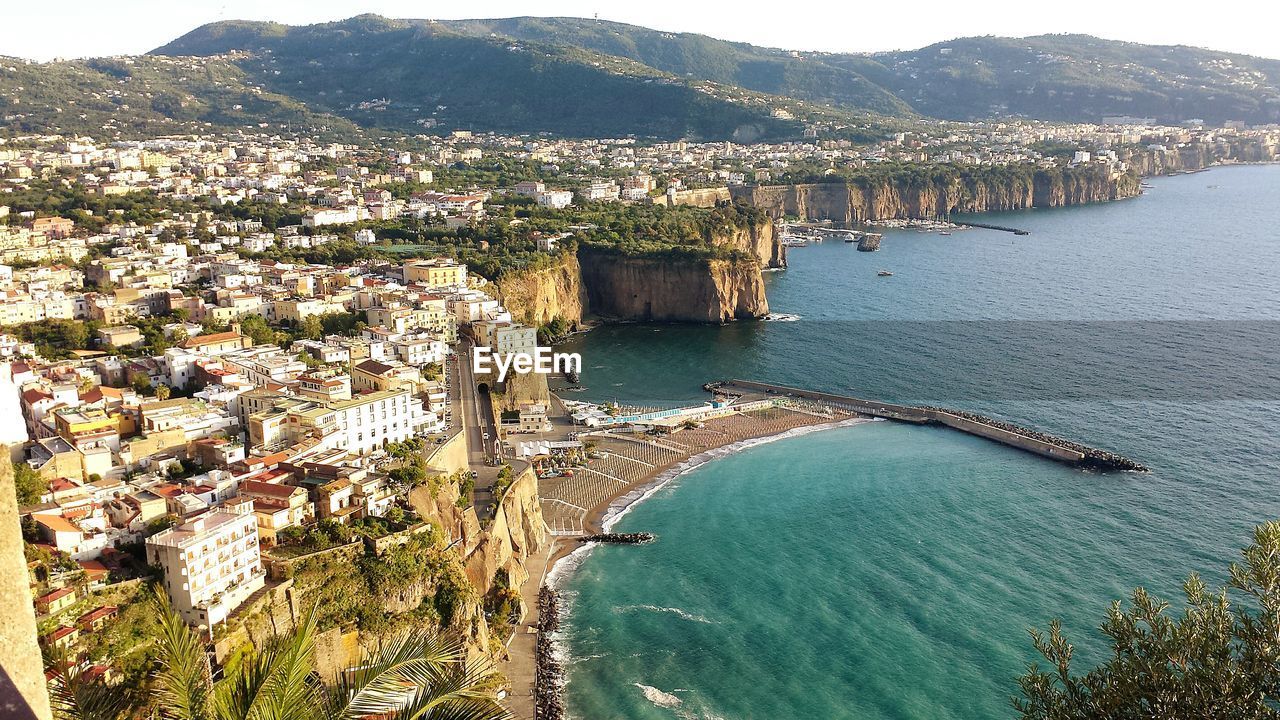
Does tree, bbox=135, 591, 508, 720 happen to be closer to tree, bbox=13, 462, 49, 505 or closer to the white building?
tree, bbox=13, 462, 49, 505

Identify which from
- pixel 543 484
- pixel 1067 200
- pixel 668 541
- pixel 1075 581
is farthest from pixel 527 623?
pixel 1067 200

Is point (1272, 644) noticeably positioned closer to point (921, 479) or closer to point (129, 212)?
point (921, 479)

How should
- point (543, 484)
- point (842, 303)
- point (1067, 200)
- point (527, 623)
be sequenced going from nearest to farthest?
point (527, 623) → point (543, 484) → point (842, 303) → point (1067, 200)

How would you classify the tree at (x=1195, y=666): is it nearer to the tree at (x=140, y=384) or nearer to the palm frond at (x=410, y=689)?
the palm frond at (x=410, y=689)

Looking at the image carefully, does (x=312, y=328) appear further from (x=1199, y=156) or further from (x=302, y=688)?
(x=1199, y=156)

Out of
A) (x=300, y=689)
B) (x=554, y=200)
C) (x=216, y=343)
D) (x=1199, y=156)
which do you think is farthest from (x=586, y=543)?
(x=1199, y=156)

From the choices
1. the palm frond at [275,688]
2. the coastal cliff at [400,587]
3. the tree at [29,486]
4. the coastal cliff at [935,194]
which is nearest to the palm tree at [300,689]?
the palm frond at [275,688]

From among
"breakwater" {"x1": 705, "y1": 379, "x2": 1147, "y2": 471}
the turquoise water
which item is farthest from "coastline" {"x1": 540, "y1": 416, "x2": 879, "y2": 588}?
"breakwater" {"x1": 705, "y1": 379, "x2": 1147, "y2": 471}
